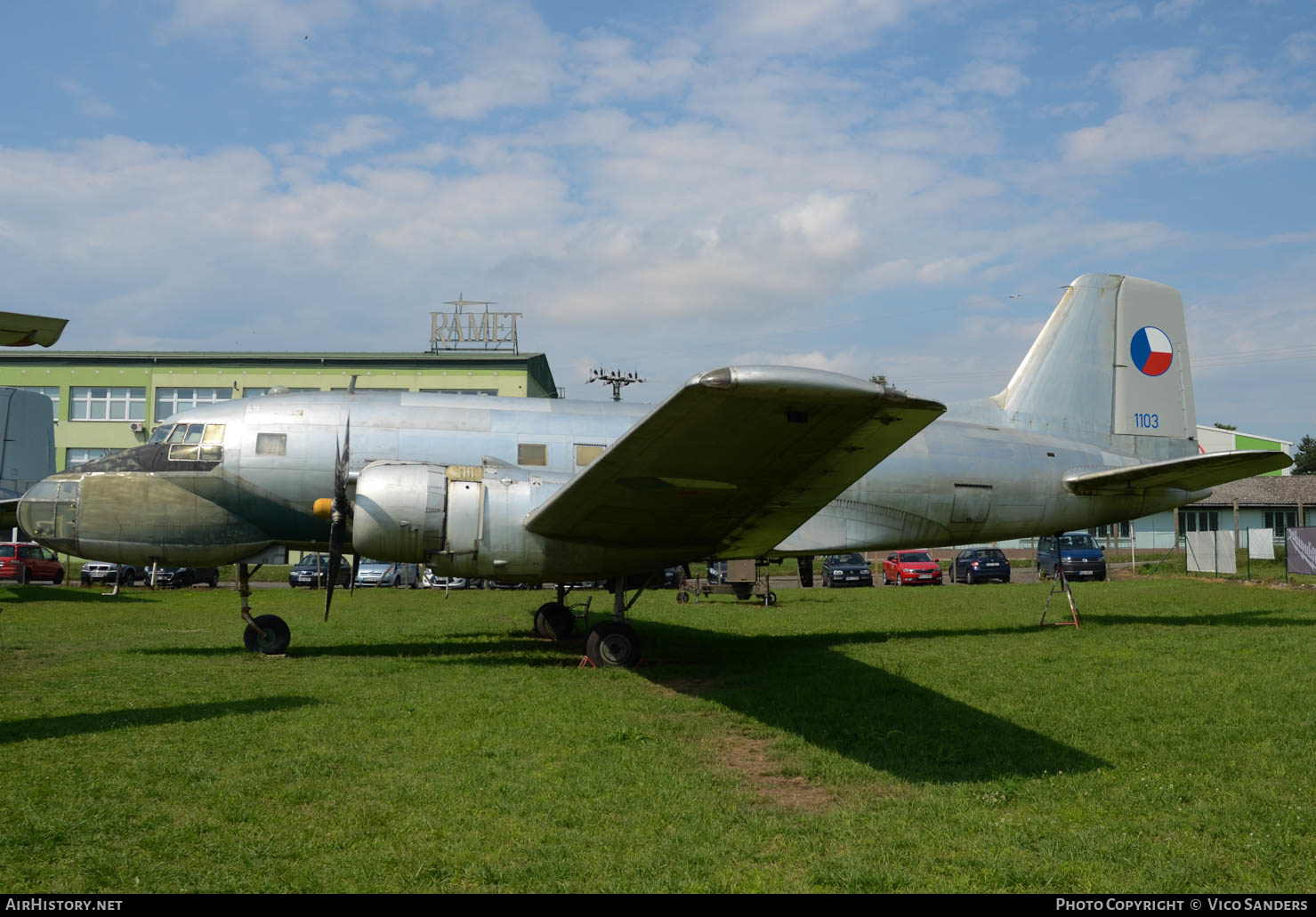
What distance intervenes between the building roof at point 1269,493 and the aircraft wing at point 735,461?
57.4 m

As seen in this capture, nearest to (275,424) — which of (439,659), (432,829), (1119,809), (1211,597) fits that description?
(439,659)

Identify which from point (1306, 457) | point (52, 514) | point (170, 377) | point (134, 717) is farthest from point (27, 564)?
point (1306, 457)

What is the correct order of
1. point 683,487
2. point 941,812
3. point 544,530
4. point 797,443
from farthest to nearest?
point 544,530, point 683,487, point 797,443, point 941,812

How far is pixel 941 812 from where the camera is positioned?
5730 mm

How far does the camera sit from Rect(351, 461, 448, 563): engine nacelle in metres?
11.0

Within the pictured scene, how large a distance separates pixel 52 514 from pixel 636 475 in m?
8.43

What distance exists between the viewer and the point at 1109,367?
1600cm

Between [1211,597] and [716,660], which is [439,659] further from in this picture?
[1211,597]

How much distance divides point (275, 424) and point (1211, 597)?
68.3 ft

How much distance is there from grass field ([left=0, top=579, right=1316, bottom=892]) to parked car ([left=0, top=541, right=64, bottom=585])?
69.1ft

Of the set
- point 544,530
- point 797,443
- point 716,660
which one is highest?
point 797,443

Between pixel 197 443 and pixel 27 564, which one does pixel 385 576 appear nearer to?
pixel 27 564

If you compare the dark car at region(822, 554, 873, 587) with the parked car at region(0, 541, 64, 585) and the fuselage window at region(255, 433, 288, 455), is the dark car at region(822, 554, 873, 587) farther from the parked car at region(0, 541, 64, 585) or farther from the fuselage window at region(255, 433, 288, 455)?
the parked car at region(0, 541, 64, 585)
